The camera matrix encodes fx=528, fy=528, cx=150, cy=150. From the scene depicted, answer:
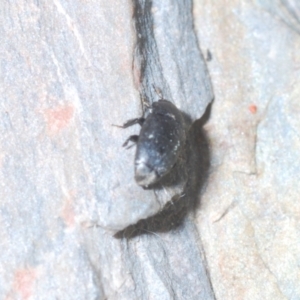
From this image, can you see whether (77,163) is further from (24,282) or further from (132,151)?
(24,282)

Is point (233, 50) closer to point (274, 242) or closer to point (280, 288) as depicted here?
point (274, 242)

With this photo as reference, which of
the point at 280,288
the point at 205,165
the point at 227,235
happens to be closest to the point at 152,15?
the point at 205,165

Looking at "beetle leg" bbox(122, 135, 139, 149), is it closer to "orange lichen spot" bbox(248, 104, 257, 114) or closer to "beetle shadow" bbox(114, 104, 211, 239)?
"beetle shadow" bbox(114, 104, 211, 239)

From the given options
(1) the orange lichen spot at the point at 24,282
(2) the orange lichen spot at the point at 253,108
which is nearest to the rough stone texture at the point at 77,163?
(1) the orange lichen spot at the point at 24,282

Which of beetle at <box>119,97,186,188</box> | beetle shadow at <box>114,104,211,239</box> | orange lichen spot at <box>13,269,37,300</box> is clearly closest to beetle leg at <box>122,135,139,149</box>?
beetle at <box>119,97,186,188</box>

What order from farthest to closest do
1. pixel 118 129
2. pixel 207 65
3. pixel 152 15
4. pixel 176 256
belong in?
pixel 207 65, pixel 152 15, pixel 176 256, pixel 118 129

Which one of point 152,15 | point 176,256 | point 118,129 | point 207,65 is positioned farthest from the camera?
point 207,65
